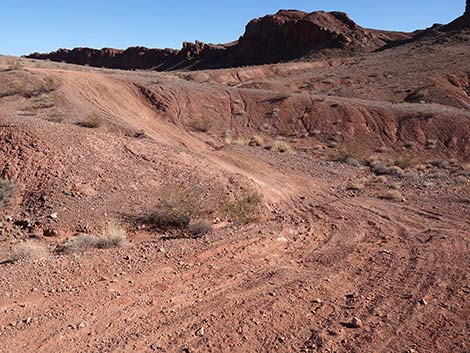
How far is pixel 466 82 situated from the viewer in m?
34.7

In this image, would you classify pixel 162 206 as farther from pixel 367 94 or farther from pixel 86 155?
pixel 367 94

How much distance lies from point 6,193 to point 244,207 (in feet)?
17.8

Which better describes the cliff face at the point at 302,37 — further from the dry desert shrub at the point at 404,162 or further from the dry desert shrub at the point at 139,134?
the dry desert shrub at the point at 139,134

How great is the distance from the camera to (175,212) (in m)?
9.79

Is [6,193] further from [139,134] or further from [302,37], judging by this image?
[302,37]

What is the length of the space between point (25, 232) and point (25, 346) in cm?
525

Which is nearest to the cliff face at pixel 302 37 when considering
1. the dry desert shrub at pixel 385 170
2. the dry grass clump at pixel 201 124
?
the dry grass clump at pixel 201 124

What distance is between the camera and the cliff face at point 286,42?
61.5m

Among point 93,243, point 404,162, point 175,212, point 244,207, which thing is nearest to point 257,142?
point 404,162

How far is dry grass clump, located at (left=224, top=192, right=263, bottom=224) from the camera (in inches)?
401

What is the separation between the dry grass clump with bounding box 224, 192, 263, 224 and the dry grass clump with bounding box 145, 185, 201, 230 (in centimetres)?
75

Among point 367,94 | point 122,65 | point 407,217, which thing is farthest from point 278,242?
point 122,65

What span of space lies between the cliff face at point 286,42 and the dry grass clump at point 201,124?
137 feet

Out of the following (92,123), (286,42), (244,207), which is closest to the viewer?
(244,207)
